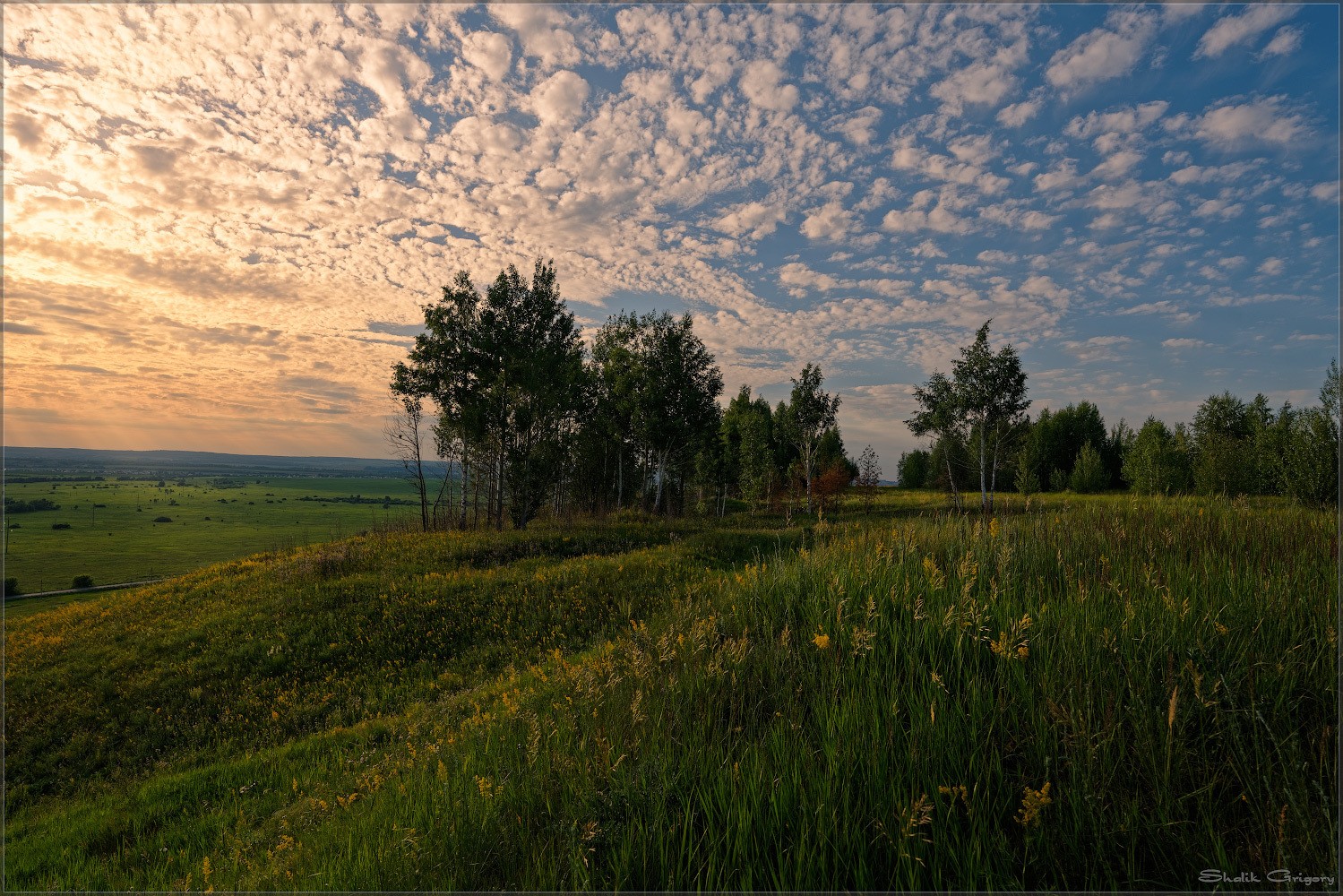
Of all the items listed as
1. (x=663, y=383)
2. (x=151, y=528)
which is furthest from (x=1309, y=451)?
(x=151, y=528)

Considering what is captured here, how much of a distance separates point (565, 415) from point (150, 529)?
111 metres

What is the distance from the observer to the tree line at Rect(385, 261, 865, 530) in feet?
98.7

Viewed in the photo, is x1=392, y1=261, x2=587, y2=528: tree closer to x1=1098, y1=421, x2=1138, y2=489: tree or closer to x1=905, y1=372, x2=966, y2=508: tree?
x1=905, y1=372, x2=966, y2=508: tree

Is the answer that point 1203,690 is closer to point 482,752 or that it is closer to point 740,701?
point 740,701

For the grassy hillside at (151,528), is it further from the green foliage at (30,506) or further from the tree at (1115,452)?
the tree at (1115,452)

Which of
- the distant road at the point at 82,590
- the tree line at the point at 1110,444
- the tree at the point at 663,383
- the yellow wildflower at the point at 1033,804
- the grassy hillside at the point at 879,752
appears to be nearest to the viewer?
the yellow wildflower at the point at 1033,804

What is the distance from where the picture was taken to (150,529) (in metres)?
98.7

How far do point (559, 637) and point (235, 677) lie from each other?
312 inches

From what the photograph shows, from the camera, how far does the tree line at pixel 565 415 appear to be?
30078 mm

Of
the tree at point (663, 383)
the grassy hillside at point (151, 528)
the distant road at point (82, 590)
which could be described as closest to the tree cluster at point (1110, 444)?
the tree at point (663, 383)

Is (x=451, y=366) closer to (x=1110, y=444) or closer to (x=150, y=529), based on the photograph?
(x=1110, y=444)

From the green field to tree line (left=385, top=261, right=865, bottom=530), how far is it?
26.2 ft

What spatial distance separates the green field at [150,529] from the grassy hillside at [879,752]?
24.5 metres

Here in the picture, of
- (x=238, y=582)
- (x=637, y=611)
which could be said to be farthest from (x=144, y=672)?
(x=637, y=611)
